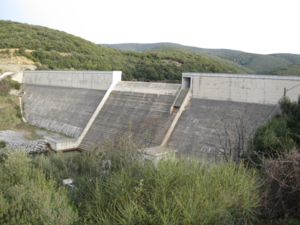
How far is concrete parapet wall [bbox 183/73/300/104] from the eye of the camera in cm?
1304

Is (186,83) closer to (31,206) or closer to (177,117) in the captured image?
(177,117)

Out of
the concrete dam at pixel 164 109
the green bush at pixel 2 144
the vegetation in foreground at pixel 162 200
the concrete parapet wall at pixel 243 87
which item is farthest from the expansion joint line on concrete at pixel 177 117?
Answer: the green bush at pixel 2 144

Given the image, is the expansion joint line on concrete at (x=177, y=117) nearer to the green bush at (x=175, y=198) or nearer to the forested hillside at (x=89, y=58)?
the green bush at (x=175, y=198)

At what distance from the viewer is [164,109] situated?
1652cm

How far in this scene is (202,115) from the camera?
49.0 feet

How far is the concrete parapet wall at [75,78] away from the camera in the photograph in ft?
70.1

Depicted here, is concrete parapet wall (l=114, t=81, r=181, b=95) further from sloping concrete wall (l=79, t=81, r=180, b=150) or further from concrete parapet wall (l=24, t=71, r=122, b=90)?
concrete parapet wall (l=24, t=71, r=122, b=90)

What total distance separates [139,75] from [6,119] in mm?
19222

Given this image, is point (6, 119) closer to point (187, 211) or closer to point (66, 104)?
point (66, 104)

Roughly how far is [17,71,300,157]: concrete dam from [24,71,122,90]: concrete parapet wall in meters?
0.08

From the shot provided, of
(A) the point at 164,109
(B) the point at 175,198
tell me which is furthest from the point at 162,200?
(A) the point at 164,109

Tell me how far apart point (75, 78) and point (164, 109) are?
11.4 meters

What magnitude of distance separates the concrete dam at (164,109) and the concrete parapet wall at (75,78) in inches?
3.2

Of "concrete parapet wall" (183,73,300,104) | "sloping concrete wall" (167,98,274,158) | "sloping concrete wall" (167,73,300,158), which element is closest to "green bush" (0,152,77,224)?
"sloping concrete wall" (167,73,300,158)
